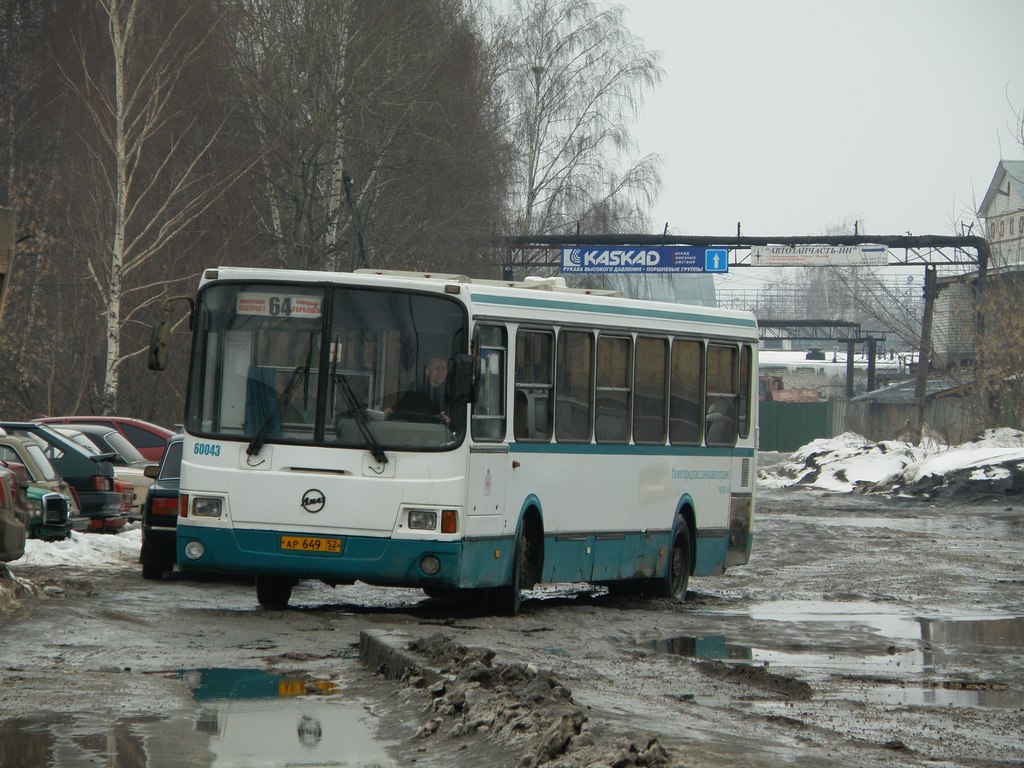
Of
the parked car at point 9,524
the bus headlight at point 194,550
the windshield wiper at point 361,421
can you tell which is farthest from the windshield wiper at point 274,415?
Answer: the parked car at point 9,524

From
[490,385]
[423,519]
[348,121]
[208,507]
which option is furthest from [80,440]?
[348,121]

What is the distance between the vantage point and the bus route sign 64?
5397 cm

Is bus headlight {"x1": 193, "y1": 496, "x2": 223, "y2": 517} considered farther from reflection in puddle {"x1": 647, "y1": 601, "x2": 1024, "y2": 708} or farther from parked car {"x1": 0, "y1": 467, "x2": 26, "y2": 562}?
reflection in puddle {"x1": 647, "y1": 601, "x2": 1024, "y2": 708}

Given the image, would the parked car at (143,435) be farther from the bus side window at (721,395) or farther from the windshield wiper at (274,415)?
the windshield wiper at (274,415)

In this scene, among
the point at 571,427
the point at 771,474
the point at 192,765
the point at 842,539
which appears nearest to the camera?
the point at 192,765

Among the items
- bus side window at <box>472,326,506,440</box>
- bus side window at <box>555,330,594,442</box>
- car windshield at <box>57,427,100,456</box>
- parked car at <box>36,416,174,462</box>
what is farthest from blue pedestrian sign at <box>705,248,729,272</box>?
bus side window at <box>472,326,506,440</box>

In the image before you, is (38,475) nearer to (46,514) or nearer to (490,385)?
(46,514)

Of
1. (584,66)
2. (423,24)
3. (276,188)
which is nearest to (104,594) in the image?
(276,188)

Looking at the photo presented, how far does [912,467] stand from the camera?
4303cm

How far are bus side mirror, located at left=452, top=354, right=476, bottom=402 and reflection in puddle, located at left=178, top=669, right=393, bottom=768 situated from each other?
12.5ft

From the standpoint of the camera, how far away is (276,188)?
127ft

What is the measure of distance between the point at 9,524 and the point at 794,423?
70659mm

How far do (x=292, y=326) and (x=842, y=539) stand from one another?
15739 millimetres

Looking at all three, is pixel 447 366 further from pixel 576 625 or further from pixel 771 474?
pixel 771 474
